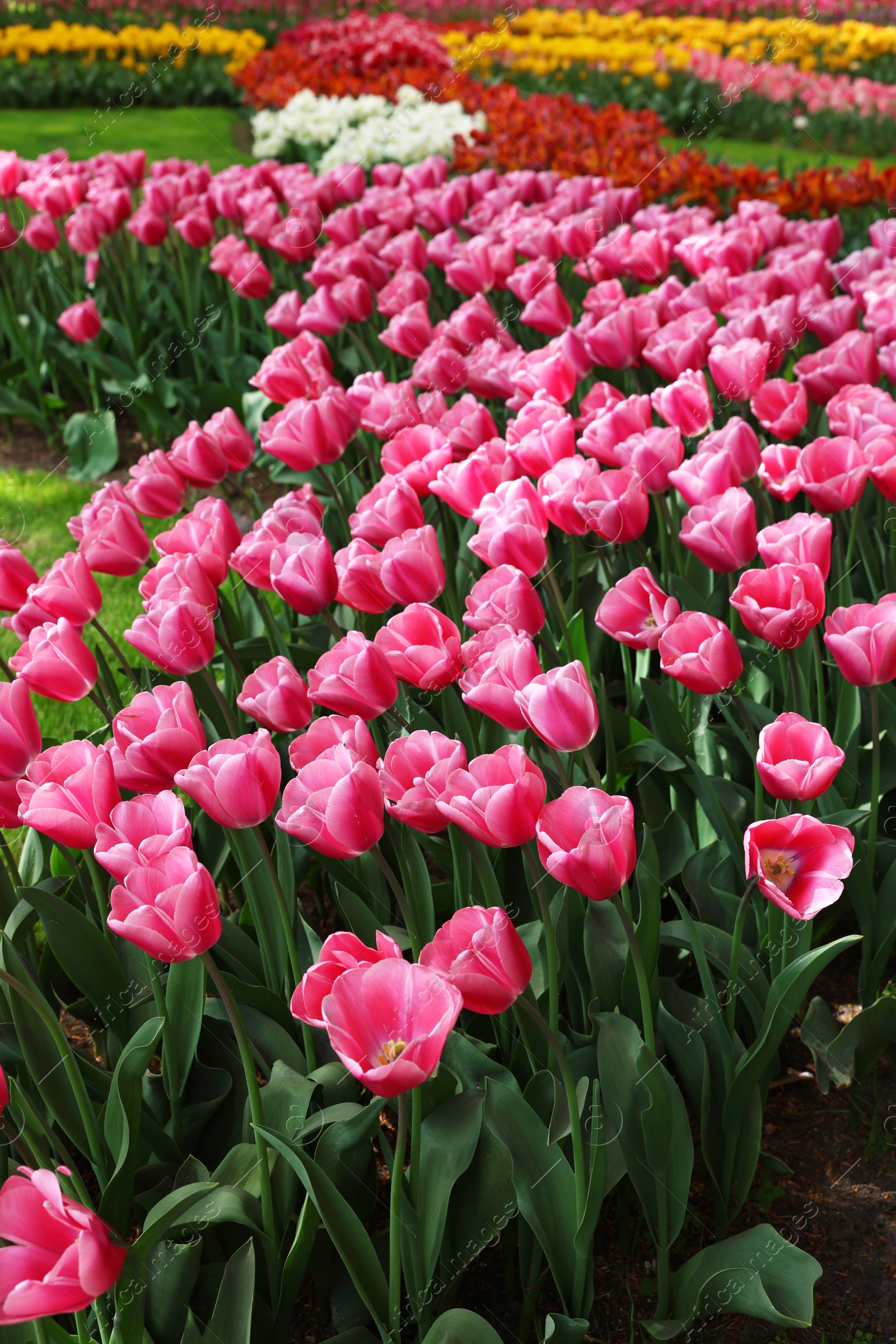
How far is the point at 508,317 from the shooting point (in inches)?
157

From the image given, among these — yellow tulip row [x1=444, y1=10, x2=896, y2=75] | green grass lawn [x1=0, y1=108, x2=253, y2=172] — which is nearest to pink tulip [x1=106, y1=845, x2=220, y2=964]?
green grass lawn [x1=0, y1=108, x2=253, y2=172]

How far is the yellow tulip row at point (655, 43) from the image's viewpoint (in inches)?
490

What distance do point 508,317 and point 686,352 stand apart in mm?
1511

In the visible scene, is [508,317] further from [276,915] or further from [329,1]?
[329,1]

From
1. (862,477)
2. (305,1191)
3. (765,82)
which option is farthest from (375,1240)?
(765,82)

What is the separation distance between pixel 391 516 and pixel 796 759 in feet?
2.86

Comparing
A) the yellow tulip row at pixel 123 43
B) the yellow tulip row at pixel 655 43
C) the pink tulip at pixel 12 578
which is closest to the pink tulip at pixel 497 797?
the pink tulip at pixel 12 578

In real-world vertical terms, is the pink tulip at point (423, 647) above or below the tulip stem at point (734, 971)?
above

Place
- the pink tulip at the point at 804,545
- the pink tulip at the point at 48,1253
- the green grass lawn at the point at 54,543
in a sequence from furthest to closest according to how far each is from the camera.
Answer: the green grass lawn at the point at 54,543, the pink tulip at the point at 804,545, the pink tulip at the point at 48,1253

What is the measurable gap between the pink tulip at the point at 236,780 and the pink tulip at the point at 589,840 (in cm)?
34

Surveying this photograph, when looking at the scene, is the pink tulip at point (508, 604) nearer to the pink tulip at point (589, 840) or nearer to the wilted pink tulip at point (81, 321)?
the pink tulip at point (589, 840)

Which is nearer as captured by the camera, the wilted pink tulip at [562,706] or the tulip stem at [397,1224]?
the tulip stem at [397,1224]

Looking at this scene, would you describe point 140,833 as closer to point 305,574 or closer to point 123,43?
point 305,574

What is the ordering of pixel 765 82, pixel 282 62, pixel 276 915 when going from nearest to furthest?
pixel 276 915 → pixel 282 62 → pixel 765 82
